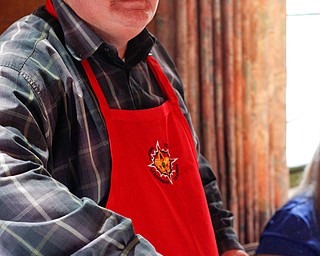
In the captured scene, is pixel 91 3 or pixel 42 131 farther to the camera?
pixel 91 3

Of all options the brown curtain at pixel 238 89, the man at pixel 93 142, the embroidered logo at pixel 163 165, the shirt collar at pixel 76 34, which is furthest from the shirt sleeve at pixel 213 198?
the brown curtain at pixel 238 89

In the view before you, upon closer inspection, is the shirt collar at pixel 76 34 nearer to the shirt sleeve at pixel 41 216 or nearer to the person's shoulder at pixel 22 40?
the person's shoulder at pixel 22 40

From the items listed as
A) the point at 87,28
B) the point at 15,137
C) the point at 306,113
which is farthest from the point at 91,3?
the point at 306,113

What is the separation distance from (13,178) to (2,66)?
21 centimetres

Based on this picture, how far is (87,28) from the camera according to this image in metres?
1.11

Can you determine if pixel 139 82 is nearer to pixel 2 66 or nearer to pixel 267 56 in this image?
pixel 2 66

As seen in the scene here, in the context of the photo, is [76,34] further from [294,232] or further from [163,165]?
[294,232]

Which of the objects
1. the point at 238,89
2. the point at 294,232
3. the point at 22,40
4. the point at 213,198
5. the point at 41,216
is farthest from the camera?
the point at 238,89

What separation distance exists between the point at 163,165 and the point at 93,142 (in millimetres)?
169

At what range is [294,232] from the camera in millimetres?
1886

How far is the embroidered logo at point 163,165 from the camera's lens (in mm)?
1163

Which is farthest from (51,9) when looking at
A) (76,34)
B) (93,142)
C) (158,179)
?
(158,179)

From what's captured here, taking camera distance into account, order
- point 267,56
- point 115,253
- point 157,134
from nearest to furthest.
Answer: point 115,253
point 157,134
point 267,56

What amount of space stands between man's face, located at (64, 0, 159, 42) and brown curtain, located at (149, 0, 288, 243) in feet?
2.43
